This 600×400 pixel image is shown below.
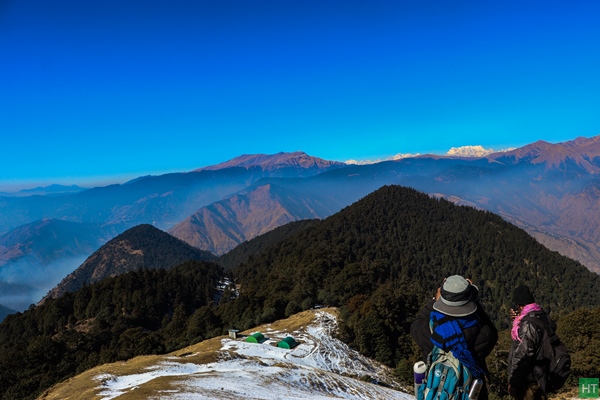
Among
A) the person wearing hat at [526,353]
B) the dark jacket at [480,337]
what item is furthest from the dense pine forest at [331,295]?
the dark jacket at [480,337]

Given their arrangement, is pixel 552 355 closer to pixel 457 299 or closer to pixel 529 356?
pixel 529 356

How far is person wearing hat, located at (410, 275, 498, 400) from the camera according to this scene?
5.93m

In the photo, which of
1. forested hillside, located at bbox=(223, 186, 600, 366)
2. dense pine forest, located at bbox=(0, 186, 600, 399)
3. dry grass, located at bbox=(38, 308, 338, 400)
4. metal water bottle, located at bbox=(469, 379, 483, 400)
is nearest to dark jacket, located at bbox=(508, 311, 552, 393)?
metal water bottle, located at bbox=(469, 379, 483, 400)

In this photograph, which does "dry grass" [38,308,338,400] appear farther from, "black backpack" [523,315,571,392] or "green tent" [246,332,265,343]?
"black backpack" [523,315,571,392]

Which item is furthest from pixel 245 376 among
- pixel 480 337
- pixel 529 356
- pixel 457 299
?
pixel 457 299

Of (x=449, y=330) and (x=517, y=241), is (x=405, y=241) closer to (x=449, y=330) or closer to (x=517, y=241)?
(x=517, y=241)

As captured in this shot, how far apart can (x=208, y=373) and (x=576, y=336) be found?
121ft

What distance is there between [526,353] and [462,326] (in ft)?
9.67

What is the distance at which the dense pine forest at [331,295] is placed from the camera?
59.5m

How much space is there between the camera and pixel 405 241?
6954 inches

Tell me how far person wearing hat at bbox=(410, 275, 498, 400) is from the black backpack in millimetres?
2474

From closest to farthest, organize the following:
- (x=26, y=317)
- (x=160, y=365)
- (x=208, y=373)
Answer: (x=208, y=373) → (x=160, y=365) → (x=26, y=317)

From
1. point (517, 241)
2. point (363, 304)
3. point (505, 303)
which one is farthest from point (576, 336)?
point (517, 241)

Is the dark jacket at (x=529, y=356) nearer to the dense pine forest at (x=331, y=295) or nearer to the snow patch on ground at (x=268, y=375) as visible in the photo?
the dense pine forest at (x=331, y=295)
